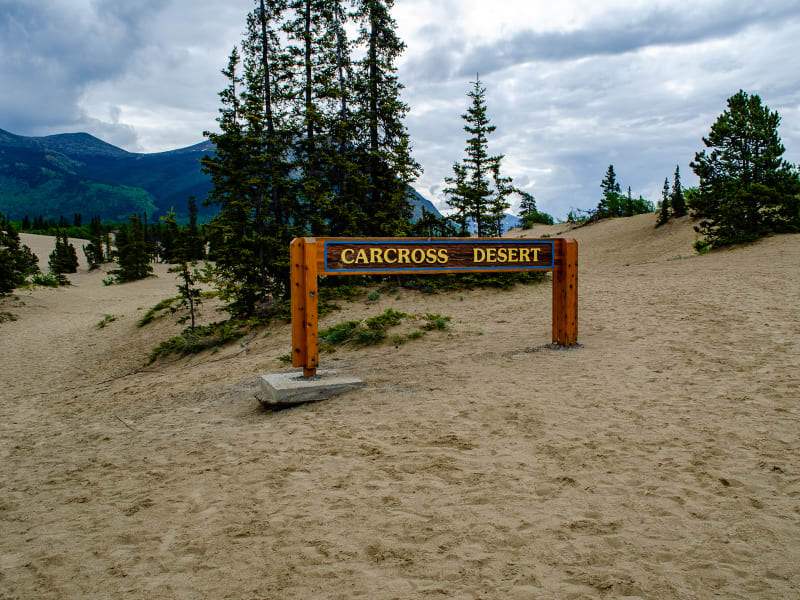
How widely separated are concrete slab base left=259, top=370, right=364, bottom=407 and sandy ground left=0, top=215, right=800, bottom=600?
0.97ft

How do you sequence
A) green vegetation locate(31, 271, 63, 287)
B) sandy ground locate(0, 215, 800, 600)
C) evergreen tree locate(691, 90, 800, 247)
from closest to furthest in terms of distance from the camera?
1. sandy ground locate(0, 215, 800, 600)
2. evergreen tree locate(691, 90, 800, 247)
3. green vegetation locate(31, 271, 63, 287)

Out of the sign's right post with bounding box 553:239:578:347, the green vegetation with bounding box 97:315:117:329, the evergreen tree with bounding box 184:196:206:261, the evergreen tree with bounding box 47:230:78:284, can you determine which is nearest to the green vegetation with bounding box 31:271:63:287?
the evergreen tree with bounding box 184:196:206:261

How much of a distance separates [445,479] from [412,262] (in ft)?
13.2

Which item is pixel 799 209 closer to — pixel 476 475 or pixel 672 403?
pixel 672 403

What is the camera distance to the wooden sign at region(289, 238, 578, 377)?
6898mm

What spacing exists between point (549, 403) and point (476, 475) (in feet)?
6.70

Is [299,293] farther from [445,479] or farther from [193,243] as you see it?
[193,243]

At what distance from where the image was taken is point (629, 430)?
4910 millimetres

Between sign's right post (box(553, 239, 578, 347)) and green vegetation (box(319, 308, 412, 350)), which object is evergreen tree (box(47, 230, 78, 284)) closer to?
green vegetation (box(319, 308, 412, 350))

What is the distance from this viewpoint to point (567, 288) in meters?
8.68

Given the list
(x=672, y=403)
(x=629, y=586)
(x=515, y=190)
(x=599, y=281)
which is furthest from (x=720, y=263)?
(x=629, y=586)

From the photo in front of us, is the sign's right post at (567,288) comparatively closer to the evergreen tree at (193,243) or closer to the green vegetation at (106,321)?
the evergreen tree at (193,243)

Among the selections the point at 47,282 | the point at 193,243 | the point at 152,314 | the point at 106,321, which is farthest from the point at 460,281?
the point at 47,282

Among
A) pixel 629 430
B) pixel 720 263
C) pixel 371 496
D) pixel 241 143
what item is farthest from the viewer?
pixel 720 263
